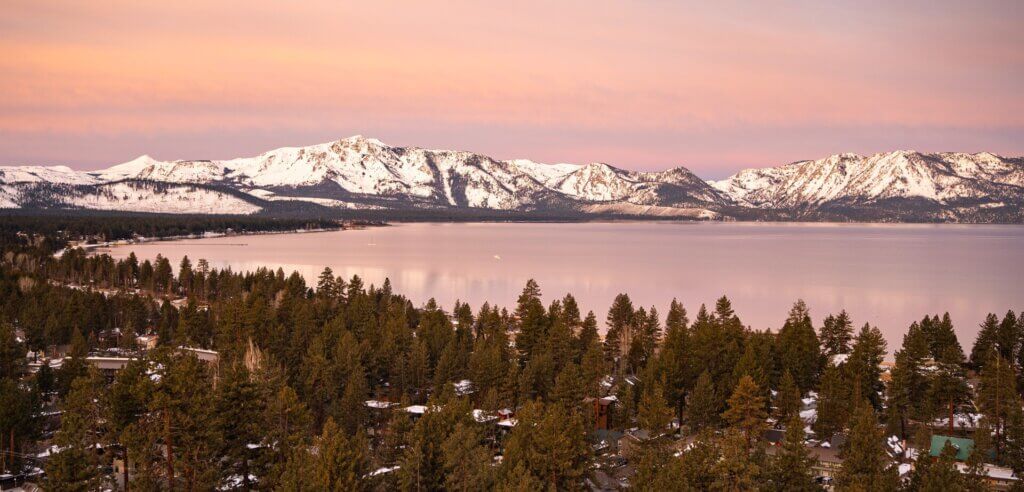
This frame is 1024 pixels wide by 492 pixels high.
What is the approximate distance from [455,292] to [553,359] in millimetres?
45437

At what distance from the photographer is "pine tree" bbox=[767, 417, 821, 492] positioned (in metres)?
21.2

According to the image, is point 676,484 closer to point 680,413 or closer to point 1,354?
point 680,413

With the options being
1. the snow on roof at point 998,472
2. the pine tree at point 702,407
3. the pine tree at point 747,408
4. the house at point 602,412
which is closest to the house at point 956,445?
the snow on roof at point 998,472

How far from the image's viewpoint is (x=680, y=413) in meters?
33.0

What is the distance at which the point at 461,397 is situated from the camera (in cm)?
3078

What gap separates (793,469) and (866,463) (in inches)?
95.3

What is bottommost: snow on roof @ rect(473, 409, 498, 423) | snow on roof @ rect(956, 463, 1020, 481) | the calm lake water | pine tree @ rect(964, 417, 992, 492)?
the calm lake water

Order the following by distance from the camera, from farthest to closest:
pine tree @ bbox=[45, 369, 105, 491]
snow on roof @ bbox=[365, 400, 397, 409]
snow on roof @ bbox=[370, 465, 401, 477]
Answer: snow on roof @ bbox=[365, 400, 397, 409] → snow on roof @ bbox=[370, 465, 401, 477] → pine tree @ bbox=[45, 369, 105, 491]

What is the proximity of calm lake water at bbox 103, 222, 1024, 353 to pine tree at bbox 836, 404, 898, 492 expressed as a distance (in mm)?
35209

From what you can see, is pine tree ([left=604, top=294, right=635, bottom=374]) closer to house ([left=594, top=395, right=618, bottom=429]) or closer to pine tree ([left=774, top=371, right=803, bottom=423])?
house ([left=594, top=395, right=618, bottom=429])

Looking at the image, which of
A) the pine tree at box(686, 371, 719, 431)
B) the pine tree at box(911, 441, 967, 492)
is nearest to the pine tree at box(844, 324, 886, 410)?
the pine tree at box(686, 371, 719, 431)

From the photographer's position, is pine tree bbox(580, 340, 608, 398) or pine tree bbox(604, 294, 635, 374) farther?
pine tree bbox(604, 294, 635, 374)

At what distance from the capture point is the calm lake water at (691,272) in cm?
7406

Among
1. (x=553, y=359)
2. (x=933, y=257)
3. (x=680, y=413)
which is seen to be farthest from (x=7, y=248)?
(x=933, y=257)
